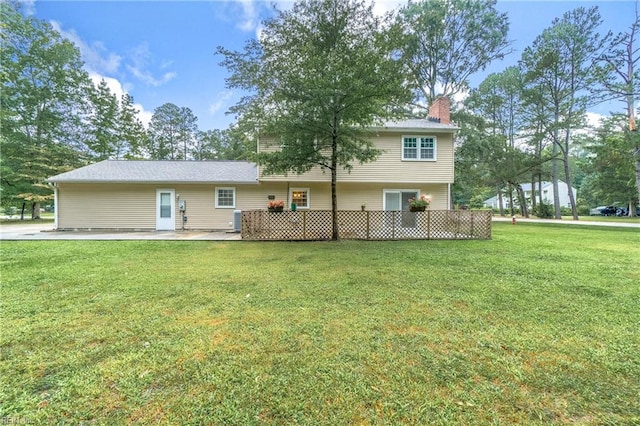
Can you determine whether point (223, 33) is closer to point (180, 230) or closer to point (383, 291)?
point (180, 230)

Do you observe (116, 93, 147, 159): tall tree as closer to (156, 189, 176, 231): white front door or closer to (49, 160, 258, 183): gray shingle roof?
(49, 160, 258, 183): gray shingle roof

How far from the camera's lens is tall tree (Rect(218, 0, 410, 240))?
771 cm

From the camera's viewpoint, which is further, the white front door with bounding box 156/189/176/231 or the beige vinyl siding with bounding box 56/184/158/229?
the white front door with bounding box 156/189/176/231

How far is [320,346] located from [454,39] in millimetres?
24097

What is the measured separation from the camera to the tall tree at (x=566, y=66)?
1942 cm

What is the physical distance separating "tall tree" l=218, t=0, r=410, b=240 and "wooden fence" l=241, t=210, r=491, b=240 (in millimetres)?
1959

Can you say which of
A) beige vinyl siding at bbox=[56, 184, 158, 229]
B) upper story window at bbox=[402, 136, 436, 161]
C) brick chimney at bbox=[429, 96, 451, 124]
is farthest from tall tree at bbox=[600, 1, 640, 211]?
beige vinyl siding at bbox=[56, 184, 158, 229]

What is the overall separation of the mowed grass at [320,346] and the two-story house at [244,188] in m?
7.88

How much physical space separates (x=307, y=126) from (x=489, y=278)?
255 inches

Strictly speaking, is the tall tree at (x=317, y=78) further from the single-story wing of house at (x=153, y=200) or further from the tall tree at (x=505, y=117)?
the tall tree at (x=505, y=117)

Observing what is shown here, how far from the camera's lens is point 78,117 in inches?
907

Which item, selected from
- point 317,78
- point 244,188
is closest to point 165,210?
point 244,188

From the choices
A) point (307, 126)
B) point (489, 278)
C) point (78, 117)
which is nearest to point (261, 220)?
point (307, 126)

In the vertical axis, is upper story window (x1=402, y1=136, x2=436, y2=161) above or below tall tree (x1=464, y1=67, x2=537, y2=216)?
below
